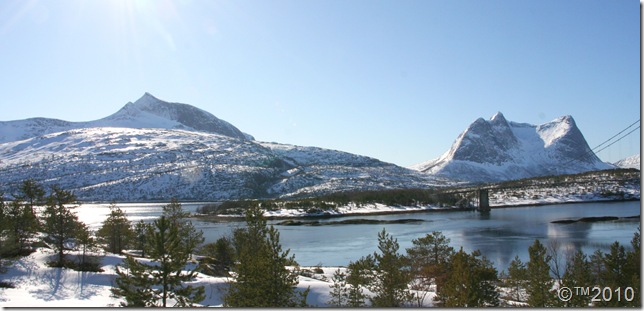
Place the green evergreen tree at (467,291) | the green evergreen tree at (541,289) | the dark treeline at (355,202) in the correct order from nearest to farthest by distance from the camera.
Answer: the green evergreen tree at (467,291)
the green evergreen tree at (541,289)
the dark treeline at (355,202)

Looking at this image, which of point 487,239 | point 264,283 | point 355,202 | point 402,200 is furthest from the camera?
point 355,202

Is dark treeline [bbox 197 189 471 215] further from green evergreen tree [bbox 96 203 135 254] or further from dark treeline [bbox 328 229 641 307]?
A: dark treeline [bbox 328 229 641 307]

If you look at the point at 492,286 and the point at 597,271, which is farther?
the point at 597,271

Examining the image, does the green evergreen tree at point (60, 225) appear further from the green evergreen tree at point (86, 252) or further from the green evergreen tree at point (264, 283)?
the green evergreen tree at point (264, 283)

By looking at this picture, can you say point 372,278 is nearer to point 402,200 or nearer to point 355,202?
point 355,202

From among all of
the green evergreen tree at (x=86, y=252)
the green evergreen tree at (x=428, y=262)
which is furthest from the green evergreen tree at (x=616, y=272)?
the green evergreen tree at (x=86, y=252)

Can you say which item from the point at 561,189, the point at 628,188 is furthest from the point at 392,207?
the point at 628,188

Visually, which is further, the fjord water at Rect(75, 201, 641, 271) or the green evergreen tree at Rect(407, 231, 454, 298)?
the fjord water at Rect(75, 201, 641, 271)

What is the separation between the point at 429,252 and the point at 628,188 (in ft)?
543

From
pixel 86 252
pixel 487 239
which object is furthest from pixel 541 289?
pixel 487 239

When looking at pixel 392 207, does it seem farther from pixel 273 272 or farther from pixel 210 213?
pixel 273 272

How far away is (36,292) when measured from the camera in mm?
29406

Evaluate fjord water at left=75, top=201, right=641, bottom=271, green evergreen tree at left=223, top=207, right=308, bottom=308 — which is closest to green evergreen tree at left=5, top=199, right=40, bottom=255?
fjord water at left=75, top=201, right=641, bottom=271

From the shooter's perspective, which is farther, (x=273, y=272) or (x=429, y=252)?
(x=429, y=252)
